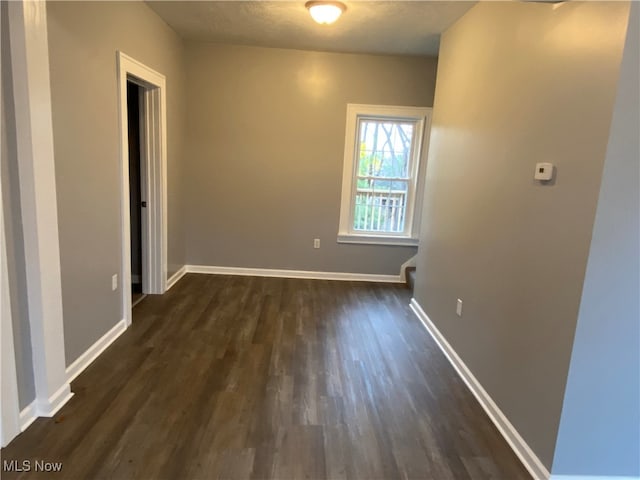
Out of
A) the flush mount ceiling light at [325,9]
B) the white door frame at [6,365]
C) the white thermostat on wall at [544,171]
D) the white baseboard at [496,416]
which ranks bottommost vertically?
the white baseboard at [496,416]

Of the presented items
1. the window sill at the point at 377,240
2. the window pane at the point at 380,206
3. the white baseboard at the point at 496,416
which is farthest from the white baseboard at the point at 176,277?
the white baseboard at the point at 496,416

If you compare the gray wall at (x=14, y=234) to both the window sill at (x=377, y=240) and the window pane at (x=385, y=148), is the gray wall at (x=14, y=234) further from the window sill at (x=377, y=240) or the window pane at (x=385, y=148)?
the window pane at (x=385, y=148)

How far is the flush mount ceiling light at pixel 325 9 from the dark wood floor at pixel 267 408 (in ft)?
8.16

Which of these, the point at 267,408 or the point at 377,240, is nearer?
the point at 267,408

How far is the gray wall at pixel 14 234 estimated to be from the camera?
174 cm

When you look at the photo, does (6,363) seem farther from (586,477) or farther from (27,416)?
(586,477)

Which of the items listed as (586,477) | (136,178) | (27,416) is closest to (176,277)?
(136,178)

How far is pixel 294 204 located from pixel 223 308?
1.58m

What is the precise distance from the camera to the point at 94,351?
2699 mm

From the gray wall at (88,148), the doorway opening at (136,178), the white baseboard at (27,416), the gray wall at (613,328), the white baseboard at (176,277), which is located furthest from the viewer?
the white baseboard at (176,277)

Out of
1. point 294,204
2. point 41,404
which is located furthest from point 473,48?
point 41,404

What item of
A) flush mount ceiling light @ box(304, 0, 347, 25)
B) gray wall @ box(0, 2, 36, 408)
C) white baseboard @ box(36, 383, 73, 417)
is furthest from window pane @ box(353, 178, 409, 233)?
gray wall @ box(0, 2, 36, 408)

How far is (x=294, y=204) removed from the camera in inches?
187

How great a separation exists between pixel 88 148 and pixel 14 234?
0.85m
